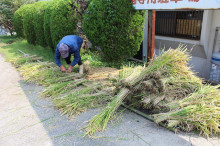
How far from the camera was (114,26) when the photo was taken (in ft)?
17.9

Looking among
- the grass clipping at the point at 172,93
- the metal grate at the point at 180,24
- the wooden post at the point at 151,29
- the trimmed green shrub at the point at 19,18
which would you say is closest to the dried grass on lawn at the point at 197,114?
the grass clipping at the point at 172,93

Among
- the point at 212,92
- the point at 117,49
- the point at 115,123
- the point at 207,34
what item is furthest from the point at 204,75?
the point at 115,123

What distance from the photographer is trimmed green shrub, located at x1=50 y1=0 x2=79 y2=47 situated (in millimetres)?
7031

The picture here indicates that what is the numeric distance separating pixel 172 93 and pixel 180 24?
18.7 ft

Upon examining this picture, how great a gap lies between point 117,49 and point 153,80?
258cm

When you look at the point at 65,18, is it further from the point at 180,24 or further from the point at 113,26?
the point at 180,24

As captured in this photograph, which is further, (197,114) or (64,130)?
(64,130)

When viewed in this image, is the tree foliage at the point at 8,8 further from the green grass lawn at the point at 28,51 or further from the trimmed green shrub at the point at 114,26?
the trimmed green shrub at the point at 114,26

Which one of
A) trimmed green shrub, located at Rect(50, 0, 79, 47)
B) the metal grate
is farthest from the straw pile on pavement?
the metal grate

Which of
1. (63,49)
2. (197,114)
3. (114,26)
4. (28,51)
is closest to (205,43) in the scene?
(114,26)

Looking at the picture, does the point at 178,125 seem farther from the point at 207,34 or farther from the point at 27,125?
the point at 207,34

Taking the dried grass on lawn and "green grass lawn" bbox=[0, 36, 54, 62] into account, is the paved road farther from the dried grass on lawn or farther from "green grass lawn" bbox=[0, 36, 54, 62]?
"green grass lawn" bbox=[0, 36, 54, 62]

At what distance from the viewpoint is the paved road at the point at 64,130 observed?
2.84m

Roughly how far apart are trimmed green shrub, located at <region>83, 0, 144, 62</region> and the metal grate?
3.00 meters
